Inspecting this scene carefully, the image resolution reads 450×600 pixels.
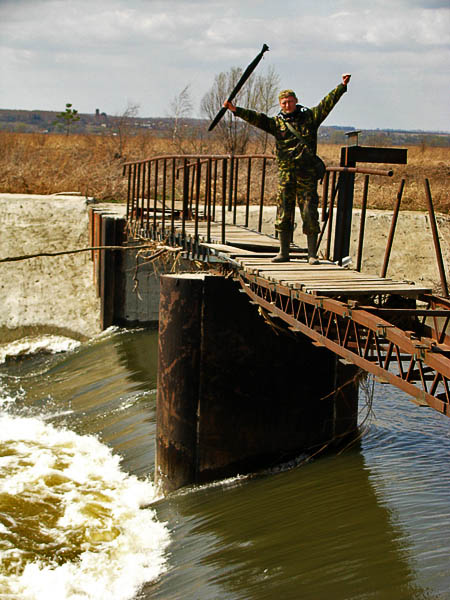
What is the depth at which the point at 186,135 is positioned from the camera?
3606 centimetres

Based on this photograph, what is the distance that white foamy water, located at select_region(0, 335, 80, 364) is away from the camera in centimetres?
1798

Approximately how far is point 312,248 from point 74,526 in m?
4.01

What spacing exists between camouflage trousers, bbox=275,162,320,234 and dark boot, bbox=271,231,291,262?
0.07 m

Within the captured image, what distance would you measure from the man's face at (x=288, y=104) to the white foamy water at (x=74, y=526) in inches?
180

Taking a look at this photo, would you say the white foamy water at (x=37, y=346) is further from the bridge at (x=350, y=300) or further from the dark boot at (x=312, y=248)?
the dark boot at (x=312, y=248)

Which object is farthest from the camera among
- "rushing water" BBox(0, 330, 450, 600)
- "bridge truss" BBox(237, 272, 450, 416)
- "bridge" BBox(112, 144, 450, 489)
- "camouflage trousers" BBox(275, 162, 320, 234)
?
"camouflage trousers" BBox(275, 162, 320, 234)

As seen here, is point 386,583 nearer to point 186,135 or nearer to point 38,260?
point 38,260

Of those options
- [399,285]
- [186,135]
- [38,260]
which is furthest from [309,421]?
[186,135]

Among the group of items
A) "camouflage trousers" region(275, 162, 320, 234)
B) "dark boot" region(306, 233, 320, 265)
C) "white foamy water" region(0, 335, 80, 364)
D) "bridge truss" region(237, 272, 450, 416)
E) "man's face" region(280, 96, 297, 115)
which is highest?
"man's face" region(280, 96, 297, 115)

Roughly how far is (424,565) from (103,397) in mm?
7449

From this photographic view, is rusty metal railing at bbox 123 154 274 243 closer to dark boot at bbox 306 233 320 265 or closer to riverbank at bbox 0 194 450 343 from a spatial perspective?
dark boot at bbox 306 233 320 265

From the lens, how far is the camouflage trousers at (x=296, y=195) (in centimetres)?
852

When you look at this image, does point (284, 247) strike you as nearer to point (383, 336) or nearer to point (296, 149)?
point (296, 149)

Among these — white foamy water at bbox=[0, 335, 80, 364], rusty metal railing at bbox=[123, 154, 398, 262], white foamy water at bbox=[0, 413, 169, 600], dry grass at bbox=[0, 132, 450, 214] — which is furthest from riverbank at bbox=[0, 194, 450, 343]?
white foamy water at bbox=[0, 413, 169, 600]
